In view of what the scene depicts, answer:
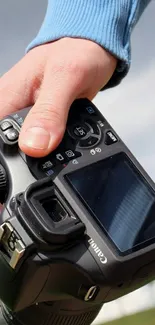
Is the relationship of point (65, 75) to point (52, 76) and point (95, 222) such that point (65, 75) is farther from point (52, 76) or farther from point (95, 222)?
point (95, 222)

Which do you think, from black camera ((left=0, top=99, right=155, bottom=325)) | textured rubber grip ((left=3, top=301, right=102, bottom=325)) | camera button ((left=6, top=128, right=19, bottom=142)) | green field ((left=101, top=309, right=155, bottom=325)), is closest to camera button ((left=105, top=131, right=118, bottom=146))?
black camera ((left=0, top=99, right=155, bottom=325))

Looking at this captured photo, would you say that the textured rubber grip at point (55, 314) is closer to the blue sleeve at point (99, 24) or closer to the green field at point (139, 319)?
the blue sleeve at point (99, 24)

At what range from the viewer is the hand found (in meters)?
1.07

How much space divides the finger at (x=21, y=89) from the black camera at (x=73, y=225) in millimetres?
179

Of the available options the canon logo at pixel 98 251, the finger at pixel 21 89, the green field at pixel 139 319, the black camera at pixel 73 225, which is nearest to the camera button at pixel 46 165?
the black camera at pixel 73 225

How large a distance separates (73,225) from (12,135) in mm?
195

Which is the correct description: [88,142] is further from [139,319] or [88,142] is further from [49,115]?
[139,319]

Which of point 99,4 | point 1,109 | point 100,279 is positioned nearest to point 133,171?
point 100,279

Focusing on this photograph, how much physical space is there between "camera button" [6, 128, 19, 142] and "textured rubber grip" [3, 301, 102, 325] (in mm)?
244

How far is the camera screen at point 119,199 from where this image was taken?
3.10ft

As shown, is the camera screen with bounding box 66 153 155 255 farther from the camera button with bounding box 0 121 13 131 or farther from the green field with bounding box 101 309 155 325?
the green field with bounding box 101 309 155 325

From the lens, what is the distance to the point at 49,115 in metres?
1.07

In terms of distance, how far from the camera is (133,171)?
40.3 inches

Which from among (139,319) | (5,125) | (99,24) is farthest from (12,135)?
(139,319)
